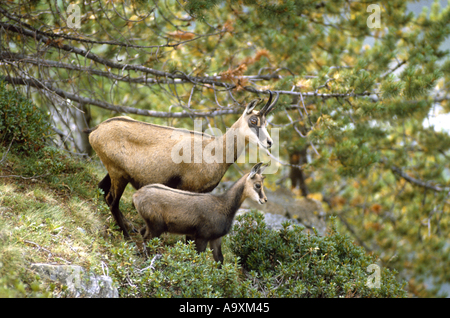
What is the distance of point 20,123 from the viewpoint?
6809mm

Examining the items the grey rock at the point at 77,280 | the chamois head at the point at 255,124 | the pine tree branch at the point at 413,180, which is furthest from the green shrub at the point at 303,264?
the pine tree branch at the point at 413,180

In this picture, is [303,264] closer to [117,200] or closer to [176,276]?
[176,276]

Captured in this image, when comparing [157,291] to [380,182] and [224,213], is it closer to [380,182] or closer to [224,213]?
[224,213]

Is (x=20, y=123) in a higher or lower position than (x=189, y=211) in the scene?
higher

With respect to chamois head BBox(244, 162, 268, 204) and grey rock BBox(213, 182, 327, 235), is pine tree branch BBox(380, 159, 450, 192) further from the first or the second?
chamois head BBox(244, 162, 268, 204)

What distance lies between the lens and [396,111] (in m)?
8.61

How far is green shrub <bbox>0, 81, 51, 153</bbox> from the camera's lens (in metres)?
6.73

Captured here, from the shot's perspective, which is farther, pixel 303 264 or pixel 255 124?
pixel 255 124

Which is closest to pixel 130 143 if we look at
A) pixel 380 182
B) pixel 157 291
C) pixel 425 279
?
pixel 157 291

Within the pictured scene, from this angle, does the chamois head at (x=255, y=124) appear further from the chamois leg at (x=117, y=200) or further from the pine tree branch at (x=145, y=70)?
the chamois leg at (x=117, y=200)

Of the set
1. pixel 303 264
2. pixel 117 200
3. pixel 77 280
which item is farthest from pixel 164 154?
pixel 303 264

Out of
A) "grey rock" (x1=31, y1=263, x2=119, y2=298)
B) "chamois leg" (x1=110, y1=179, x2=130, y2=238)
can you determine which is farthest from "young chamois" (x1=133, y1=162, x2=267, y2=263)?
"grey rock" (x1=31, y1=263, x2=119, y2=298)

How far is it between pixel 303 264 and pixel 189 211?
5.18 feet
